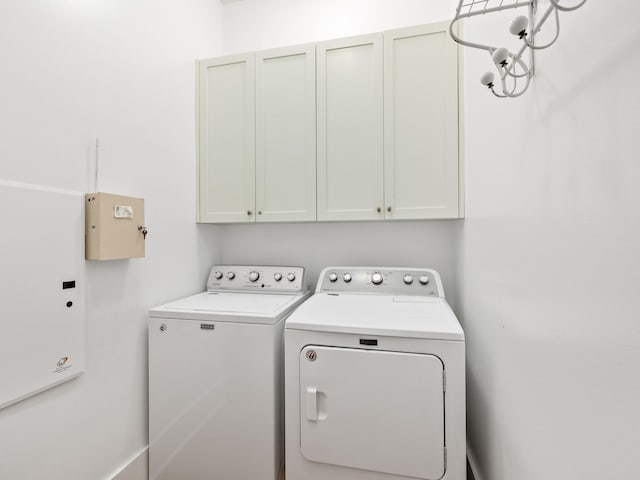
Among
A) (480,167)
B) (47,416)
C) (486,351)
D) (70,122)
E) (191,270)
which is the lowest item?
(47,416)

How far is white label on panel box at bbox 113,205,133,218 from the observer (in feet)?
4.20

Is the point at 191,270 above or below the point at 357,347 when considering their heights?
above

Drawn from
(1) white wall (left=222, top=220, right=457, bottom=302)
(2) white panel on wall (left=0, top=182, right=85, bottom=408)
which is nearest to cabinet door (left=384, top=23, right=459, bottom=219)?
(1) white wall (left=222, top=220, right=457, bottom=302)

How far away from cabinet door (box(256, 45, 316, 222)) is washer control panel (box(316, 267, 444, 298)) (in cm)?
43

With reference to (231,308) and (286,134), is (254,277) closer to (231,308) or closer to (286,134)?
(231,308)

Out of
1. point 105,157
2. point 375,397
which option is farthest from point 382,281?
point 105,157

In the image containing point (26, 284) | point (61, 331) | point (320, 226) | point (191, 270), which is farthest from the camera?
point (320, 226)

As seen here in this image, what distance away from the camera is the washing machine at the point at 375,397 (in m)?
1.15

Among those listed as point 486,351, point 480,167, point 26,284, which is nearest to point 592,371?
point 486,351

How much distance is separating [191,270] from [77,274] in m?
0.78

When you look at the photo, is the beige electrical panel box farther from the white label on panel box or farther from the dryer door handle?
the dryer door handle

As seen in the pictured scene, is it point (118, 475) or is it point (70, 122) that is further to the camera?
point (118, 475)

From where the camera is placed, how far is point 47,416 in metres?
1.09

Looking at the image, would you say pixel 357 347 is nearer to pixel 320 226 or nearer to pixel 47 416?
pixel 320 226
